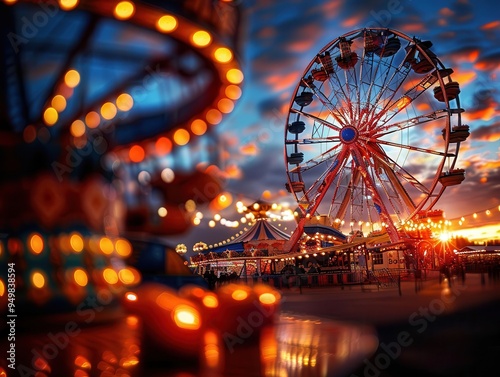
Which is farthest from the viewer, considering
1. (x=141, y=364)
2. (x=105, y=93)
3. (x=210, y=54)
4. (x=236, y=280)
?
(x=236, y=280)

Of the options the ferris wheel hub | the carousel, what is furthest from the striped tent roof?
the ferris wheel hub

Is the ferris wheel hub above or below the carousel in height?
above

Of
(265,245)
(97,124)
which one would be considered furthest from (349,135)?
(97,124)

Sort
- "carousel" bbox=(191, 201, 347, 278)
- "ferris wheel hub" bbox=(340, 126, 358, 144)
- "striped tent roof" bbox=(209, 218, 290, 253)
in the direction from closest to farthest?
"carousel" bbox=(191, 201, 347, 278) < "ferris wheel hub" bbox=(340, 126, 358, 144) < "striped tent roof" bbox=(209, 218, 290, 253)

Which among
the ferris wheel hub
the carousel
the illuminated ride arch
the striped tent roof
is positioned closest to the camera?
the illuminated ride arch

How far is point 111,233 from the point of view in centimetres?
1036

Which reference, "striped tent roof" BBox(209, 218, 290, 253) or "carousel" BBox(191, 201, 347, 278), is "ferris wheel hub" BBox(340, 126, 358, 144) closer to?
"carousel" BBox(191, 201, 347, 278)

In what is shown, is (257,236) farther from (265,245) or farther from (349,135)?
(349,135)

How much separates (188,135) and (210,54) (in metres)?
3.63

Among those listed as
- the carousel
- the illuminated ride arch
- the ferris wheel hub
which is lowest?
the carousel

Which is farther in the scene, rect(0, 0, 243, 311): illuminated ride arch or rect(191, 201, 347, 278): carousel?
rect(191, 201, 347, 278): carousel

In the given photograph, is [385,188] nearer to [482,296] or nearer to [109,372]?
[482,296]

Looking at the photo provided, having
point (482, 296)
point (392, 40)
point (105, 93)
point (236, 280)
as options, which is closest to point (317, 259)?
point (236, 280)

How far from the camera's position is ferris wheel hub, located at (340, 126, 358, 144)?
31031 mm
